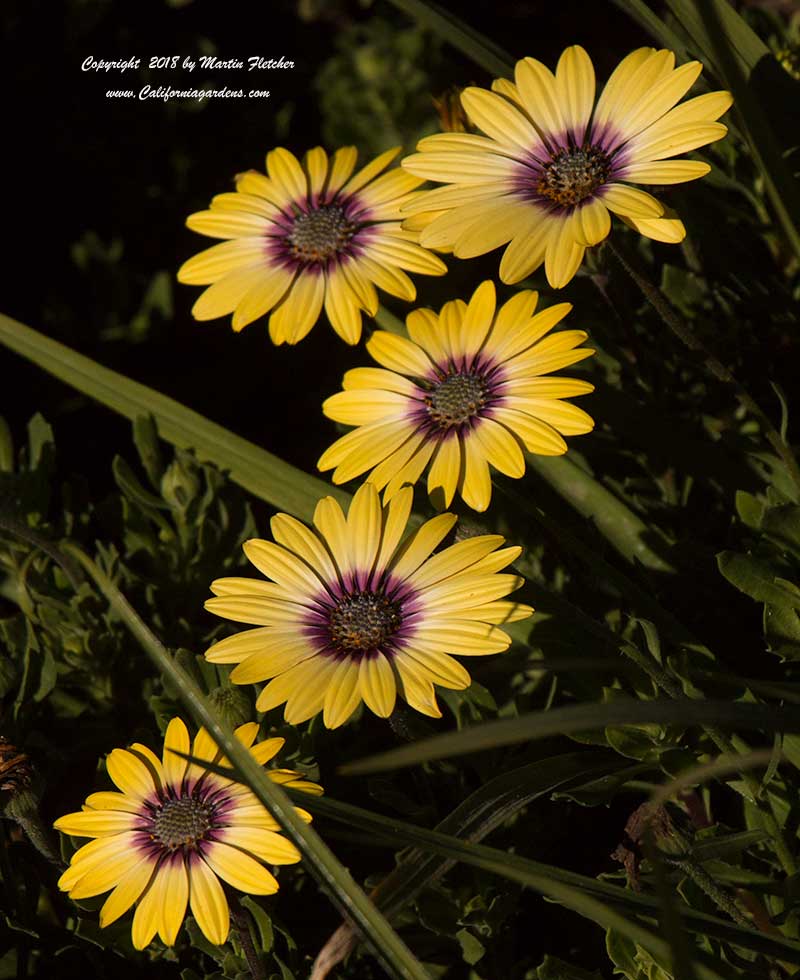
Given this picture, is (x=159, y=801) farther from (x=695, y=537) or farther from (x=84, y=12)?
(x=84, y=12)

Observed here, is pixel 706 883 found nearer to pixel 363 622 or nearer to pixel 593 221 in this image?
pixel 363 622

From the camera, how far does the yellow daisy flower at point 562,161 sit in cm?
137

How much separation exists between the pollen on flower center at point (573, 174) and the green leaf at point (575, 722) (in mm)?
675

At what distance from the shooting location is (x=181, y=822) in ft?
4.40

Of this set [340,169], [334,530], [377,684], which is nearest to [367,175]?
[340,169]

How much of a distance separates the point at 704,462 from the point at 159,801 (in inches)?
38.1

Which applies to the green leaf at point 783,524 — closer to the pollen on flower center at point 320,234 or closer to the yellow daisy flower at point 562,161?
the yellow daisy flower at point 562,161

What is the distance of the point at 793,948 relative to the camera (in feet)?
3.84

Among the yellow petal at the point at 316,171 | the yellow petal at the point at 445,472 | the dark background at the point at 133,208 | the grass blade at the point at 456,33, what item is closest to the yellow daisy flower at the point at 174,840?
the yellow petal at the point at 445,472

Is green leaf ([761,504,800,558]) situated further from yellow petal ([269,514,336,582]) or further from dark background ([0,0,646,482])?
dark background ([0,0,646,482])

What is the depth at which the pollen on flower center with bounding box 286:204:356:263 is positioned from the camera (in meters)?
1.72

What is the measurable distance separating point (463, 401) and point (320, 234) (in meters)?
0.41

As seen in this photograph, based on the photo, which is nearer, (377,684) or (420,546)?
(377,684)

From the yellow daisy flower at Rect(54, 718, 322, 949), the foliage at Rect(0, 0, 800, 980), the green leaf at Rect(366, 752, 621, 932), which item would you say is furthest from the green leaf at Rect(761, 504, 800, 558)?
the yellow daisy flower at Rect(54, 718, 322, 949)
